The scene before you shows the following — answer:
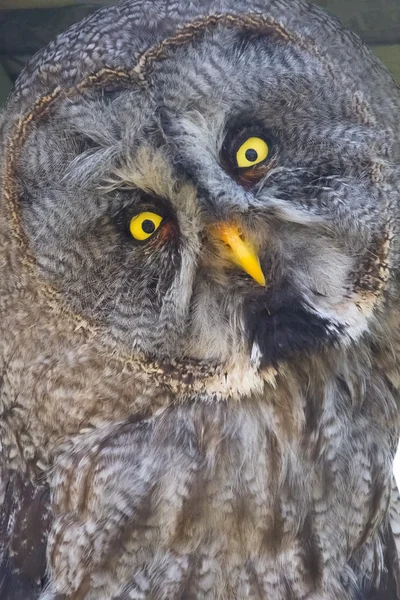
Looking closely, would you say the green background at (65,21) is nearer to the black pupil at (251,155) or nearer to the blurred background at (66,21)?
the blurred background at (66,21)

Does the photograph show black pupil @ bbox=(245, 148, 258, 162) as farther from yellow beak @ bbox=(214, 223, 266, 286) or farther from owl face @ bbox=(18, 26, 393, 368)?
yellow beak @ bbox=(214, 223, 266, 286)

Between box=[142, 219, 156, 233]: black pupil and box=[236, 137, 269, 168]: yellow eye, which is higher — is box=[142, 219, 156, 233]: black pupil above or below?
below

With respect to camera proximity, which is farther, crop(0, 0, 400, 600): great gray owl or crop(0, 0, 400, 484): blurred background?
crop(0, 0, 400, 484): blurred background

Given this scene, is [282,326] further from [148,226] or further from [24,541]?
[24,541]

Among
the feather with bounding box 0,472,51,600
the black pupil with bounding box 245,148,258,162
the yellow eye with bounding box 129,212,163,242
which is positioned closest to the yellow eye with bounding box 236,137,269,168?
the black pupil with bounding box 245,148,258,162

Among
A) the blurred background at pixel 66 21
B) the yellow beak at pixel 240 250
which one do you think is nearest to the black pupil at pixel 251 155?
the yellow beak at pixel 240 250

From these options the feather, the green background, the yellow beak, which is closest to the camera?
the yellow beak

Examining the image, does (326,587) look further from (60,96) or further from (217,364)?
(60,96)

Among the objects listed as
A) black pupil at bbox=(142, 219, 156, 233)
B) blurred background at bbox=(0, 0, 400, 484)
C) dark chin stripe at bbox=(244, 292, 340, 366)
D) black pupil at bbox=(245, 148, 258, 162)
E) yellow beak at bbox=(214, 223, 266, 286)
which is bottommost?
dark chin stripe at bbox=(244, 292, 340, 366)
